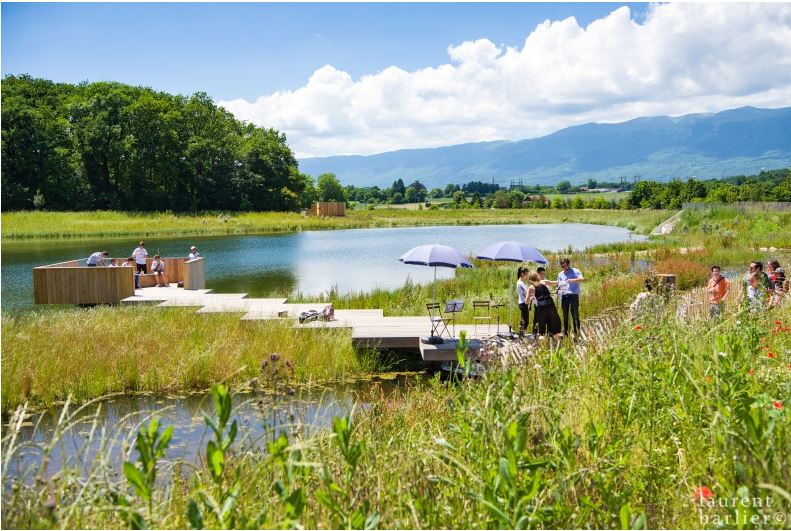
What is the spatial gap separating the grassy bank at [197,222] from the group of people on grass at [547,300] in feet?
126

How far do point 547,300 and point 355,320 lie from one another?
4.83m

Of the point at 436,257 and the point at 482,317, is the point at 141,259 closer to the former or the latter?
the point at 436,257

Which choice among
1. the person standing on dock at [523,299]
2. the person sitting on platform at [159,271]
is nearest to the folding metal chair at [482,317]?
the person standing on dock at [523,299]

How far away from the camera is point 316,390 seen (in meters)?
10.8

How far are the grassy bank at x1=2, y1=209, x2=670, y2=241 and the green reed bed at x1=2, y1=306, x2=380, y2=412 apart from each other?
36.6 metres

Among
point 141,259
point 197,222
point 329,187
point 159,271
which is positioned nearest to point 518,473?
point 159,271

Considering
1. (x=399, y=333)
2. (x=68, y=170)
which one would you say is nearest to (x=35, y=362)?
(x=399, y=333)

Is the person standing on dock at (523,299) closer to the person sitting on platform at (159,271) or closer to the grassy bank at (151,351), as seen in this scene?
the grassy bank at (151,351)

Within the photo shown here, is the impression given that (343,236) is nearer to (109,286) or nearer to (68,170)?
(68,170)

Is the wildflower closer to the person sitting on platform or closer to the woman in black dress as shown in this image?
the woman in black dress

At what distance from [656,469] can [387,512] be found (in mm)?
1874

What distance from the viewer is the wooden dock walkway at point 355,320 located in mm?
12523

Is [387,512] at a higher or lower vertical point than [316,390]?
higher

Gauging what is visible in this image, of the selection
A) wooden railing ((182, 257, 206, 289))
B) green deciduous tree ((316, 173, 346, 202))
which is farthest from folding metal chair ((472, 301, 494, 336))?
green deciduous tree ((316, 173, 346, 202))
